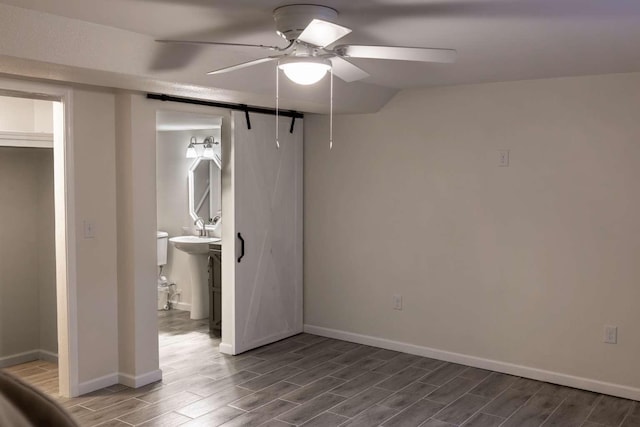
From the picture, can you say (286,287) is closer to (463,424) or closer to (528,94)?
(463,424)

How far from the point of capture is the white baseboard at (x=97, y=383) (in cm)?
412

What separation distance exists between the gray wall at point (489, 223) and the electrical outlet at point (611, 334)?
0.03 metres

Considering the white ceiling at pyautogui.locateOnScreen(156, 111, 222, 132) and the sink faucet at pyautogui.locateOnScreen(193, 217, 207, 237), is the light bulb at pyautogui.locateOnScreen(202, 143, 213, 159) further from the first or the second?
the sink faucet at pyautogui.locateOnScreen(193, 217, 207, 237)

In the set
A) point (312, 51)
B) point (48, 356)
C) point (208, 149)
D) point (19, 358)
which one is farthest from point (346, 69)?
point (208, 149)

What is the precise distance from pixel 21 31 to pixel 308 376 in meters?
3.11

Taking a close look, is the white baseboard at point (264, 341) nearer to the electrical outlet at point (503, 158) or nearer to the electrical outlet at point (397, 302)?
the electrical outlet at point (397, 302)

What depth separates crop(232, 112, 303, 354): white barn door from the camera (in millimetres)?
5133

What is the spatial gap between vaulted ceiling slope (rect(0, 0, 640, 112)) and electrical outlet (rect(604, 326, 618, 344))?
5.95 ft

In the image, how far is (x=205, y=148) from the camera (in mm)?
6777

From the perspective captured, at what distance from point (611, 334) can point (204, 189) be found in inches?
178

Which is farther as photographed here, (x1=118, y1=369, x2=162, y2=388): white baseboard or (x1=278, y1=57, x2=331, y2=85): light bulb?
(x1=118, y1=369, x2=162, y2=388): white baseboard

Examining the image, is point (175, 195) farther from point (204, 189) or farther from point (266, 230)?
point (266, 230)

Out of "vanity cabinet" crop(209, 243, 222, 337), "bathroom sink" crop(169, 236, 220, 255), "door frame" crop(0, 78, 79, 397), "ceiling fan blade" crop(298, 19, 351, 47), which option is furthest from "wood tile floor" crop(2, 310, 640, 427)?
"ceiling fan blade" crop(298, 19, 351, 47)

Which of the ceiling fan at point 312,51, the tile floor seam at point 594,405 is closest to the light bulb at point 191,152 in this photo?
the ceiling fan at point 312,51
